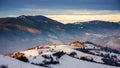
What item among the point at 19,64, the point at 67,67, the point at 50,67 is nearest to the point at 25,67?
the point at 19,64

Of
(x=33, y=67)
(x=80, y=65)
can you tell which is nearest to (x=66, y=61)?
(x=80, y=65)

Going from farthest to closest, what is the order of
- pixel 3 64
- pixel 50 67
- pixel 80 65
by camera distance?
1. pixel 80 65
2. pixel 50 67
3. pixel 3 64

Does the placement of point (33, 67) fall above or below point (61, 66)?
above

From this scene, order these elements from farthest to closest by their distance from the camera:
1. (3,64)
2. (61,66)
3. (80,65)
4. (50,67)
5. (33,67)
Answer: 1. (80,65)
2. (61,66)
3. (50,67)
4. (33,67)
5. (3,64)

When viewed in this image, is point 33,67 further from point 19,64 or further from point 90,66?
point 90,66

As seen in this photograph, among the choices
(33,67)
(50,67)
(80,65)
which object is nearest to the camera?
(33,67)

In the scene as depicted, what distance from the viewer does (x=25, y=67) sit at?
100375 millimetres

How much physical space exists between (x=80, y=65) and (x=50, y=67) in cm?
2892

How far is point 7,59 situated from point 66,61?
9706 centimetres

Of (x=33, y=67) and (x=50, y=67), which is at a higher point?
(x=33, y=67)

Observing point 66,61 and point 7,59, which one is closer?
point 7,59

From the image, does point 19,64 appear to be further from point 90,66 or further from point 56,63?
point 90,66

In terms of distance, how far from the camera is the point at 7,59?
328 feet

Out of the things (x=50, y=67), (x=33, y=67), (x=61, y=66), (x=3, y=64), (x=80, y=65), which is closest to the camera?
(x=3, y=64)
